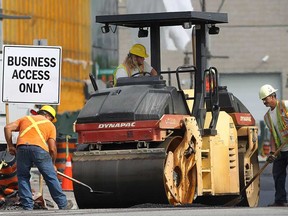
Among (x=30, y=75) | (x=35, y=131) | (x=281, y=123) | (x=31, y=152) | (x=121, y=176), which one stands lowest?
(x=121, y=176)

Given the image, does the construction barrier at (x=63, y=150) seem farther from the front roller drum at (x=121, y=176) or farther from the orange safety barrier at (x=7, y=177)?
the front roller drum at (x=121, y=176)

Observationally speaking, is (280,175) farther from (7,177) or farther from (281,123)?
(7,177)

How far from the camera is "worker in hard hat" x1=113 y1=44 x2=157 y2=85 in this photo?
54.2ft

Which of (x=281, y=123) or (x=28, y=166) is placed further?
(x=281, y=123)

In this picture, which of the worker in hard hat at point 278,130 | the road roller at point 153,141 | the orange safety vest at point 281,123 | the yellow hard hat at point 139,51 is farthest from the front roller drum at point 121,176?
the orange safety vest at point 281,123

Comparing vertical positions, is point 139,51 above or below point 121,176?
above

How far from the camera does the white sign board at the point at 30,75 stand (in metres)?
19.2

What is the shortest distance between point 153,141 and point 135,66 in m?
1.66

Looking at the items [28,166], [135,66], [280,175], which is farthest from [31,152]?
[280,175]

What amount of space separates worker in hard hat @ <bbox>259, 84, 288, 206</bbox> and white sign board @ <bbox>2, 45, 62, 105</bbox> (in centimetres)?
309

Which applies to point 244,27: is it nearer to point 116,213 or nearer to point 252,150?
point 252,150

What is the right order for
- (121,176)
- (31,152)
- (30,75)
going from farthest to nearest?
(30,75)
(31,152)
(121,176)

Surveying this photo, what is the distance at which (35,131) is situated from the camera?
16891 mm

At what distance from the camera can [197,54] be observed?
1695 cm
